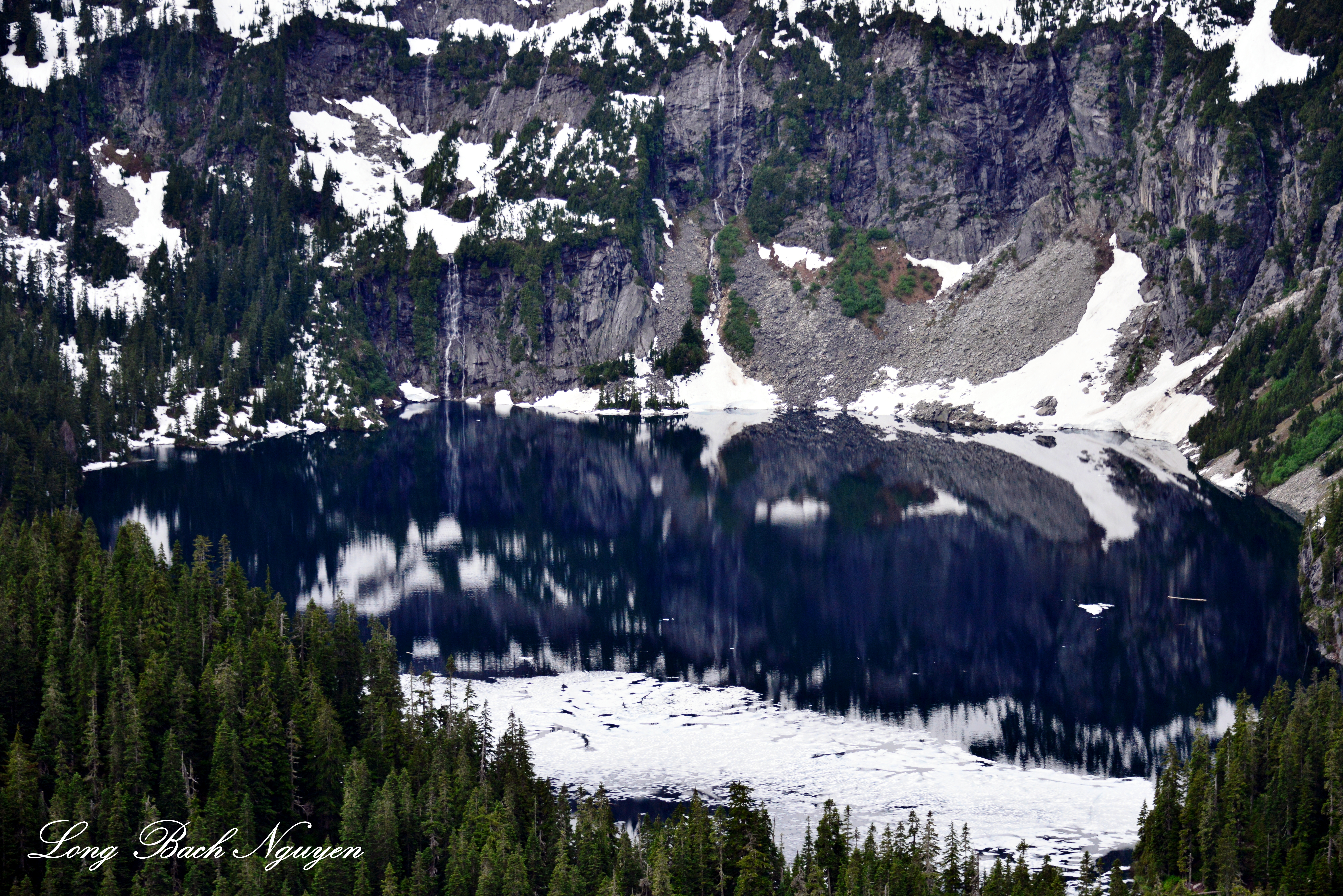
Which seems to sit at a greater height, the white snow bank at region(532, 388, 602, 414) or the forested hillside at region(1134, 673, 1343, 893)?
the white snow bank at region(532, 388, 602, 414)

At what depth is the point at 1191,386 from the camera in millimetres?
145000

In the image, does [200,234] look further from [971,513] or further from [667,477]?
[971,513]

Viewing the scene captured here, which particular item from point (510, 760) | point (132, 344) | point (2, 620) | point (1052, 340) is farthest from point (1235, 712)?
point (132, 344)

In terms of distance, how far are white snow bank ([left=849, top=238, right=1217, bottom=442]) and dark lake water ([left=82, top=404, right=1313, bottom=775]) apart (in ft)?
23.0

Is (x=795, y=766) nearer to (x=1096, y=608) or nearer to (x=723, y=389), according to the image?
(x=1096, y=608)

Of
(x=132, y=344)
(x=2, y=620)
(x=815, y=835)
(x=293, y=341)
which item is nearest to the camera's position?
(x=815, y=835)

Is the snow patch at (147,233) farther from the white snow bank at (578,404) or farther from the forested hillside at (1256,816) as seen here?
the forested hillside at (1256,816)

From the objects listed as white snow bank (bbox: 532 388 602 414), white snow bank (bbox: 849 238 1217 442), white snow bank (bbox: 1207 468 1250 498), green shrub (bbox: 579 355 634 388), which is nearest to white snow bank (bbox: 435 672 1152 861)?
white snow bank (bbox: 1207 468 1250 498)

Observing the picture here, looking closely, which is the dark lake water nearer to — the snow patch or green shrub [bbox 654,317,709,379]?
green shrub [bbox 654,317,709,379]

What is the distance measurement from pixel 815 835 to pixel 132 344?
137m

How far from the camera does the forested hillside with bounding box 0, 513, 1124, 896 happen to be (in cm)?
4081

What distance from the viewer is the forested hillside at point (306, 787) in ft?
134

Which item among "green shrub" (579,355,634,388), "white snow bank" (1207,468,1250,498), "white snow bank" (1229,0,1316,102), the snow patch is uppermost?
"white snow bank" (1229,0,1316,102)

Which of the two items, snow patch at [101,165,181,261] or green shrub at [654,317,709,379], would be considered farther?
green shrub at [654,317,709,379]
